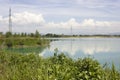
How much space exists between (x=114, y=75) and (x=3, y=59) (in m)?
8.13

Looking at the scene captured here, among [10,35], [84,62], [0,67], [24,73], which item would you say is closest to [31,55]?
[0,67]

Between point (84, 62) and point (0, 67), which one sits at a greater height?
point (84, 62)

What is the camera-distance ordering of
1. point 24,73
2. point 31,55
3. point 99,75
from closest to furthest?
point 99,75
point 24,73
point 31,55

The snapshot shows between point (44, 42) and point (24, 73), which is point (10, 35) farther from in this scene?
point (24, 73)

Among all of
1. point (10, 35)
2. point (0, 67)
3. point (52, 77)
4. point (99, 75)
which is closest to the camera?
point (52, 77)

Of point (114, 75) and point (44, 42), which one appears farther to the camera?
point (44, 42)

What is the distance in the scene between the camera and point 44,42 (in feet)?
281

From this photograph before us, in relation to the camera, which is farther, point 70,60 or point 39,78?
point 70,60

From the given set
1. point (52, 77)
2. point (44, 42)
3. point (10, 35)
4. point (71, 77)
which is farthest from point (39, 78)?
point (44, 42)

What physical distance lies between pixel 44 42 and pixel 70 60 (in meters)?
75.1

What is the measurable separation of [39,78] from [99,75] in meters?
1.19

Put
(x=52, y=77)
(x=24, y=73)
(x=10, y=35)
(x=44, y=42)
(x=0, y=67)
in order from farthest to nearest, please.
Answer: (x=44, y=42)
(x=10, y=35)
(x=0, y=67)
(x=24, y=73)
(x=52, y=77)

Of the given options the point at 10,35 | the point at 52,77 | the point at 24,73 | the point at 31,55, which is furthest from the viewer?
the point at 10,35

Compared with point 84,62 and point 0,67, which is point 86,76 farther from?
point 0,67
